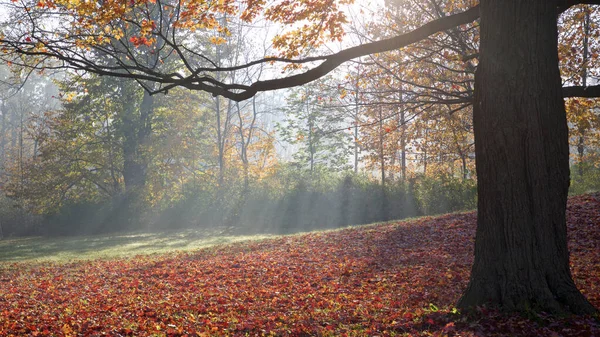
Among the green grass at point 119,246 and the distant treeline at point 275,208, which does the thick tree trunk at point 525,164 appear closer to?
the green grass at point 119,246

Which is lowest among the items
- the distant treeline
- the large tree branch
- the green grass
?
the green grass

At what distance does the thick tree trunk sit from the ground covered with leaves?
0.35m

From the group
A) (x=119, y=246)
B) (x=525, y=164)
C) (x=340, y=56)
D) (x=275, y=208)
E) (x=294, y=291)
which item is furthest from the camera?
(x=275, y=208)

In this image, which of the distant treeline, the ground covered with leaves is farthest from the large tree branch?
the distant treeline

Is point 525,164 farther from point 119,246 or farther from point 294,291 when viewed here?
point 119,246

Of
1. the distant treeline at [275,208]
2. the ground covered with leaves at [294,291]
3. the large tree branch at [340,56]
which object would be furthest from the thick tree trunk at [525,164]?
the distant treeline at [275,208]

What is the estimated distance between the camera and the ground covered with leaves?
554cm

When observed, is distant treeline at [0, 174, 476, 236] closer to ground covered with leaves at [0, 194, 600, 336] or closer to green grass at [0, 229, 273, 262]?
green grass at [0, 229, 273, 262]

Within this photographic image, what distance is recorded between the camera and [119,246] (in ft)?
59.8

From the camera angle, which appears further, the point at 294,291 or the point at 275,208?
the point at 275,208

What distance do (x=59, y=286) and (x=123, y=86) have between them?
68.1 feet

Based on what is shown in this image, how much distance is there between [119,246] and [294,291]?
12.4 m

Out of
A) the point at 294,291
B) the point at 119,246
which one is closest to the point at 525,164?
the point at 294,291

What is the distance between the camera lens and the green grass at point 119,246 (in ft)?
51.2
